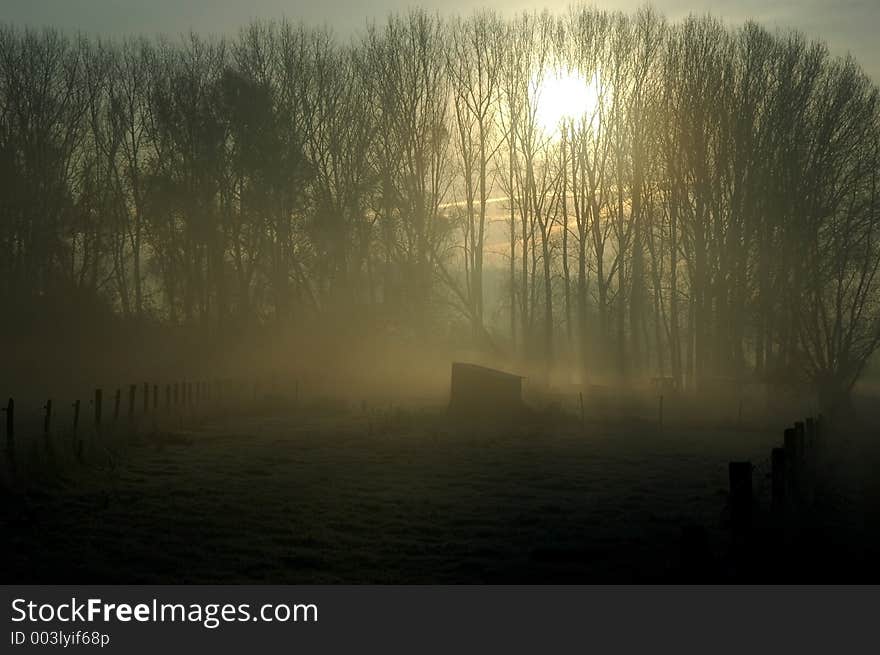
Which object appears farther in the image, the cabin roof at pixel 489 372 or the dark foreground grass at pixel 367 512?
the cabin roof at pixel 489 372

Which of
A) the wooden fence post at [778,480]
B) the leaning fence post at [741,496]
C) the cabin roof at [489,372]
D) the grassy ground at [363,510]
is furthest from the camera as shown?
the cabin roof at [489,372]

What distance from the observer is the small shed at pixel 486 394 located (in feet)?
88.0

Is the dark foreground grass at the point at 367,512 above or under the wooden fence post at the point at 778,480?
under

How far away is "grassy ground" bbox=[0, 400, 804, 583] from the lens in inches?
368

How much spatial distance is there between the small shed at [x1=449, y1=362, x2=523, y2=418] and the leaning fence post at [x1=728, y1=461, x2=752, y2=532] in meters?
17.3

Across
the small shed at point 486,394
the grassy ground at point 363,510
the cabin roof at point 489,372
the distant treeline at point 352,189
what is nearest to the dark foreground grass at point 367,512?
the grassy ground at point 363,510

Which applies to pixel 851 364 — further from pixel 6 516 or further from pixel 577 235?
pixel 6 516

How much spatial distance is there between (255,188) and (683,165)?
1916 centimetres

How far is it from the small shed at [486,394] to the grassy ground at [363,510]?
5172mm

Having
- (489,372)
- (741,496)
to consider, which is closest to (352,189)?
(489,372)

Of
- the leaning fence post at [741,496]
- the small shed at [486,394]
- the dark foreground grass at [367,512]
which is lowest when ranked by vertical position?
the dark foreground grass at [367,512]

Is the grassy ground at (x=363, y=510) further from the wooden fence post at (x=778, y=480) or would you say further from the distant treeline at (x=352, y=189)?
the distant treeline at (x=352, y=189)
